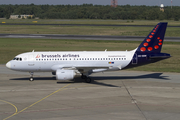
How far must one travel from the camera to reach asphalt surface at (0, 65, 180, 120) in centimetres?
2323

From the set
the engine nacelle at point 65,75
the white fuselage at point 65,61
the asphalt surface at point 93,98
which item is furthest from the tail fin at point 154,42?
the engine nacelle at point 65,75

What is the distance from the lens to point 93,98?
2833 cm

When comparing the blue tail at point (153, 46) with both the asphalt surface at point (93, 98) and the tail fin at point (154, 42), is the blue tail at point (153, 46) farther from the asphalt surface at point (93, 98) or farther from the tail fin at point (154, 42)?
the asphalt surface at point (93, 98)

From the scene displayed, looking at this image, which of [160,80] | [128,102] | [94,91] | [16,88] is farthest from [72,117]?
[160,80]

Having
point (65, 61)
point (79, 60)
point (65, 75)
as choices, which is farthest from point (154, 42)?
point (65, 75)

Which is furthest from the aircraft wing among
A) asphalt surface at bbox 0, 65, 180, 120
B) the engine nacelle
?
asphalt surface at bbox 0, 65, 180, 120

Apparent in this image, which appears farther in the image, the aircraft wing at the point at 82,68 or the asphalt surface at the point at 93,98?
the aircraft wing at the point at 82,68

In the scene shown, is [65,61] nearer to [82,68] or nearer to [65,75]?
[82,68]

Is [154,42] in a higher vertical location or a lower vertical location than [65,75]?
higher

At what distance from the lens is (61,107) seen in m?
25.2

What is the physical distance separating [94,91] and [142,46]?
11048mm

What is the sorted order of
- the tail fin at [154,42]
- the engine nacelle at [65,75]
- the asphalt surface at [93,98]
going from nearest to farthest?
the asphalt surface at [93,98] < the engine nacelle at [65,75] < the tail fin at [154,42]

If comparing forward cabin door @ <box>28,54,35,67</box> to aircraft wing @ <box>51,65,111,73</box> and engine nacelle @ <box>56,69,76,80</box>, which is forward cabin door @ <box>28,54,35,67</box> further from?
engine nacelle @ <box>56,69,76,80</box>

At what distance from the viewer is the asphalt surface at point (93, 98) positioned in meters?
23.2
